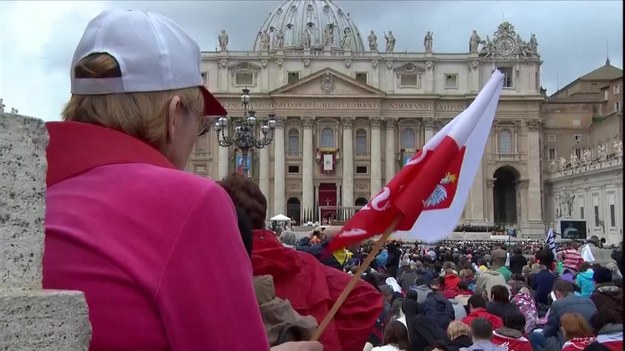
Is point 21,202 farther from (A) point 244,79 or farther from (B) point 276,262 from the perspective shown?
(A) point 244,79

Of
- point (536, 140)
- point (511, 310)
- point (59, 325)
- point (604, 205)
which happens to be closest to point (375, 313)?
point (59, 325)

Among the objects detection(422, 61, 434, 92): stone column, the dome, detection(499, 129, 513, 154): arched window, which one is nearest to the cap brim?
detection(422, 61, 434, 92): stone column

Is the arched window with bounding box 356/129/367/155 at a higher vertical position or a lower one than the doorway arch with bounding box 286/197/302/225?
higher

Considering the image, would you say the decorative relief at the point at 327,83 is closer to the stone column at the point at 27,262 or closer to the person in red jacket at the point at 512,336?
the person in red jacket at the point at 512,336

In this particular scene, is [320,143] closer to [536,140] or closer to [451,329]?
[536,140]

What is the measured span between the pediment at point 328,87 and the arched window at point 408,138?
3.91 m

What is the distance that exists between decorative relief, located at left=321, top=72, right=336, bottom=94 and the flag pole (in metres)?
52.1

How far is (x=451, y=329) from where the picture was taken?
5.69 m

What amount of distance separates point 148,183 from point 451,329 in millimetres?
4644

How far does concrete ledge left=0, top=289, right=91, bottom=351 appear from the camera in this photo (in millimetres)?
1185

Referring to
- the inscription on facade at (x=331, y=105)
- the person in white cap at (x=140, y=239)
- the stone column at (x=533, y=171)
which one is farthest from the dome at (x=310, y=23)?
the person in white cap at (x=140, y=239)

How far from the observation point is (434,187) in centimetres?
Result: 255

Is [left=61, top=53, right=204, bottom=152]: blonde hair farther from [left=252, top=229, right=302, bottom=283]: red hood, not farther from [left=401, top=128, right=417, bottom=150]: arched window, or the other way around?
[left=401, top=128, right=417, bottom=150]: arched window

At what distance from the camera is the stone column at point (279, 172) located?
5394 cm
